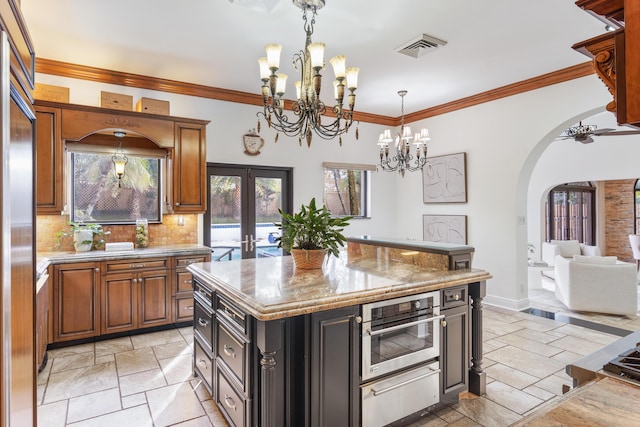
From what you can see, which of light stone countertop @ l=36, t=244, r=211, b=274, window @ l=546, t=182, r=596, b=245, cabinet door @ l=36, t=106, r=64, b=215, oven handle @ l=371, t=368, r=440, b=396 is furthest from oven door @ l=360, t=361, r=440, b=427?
window @ l=546, t=182, r=596, b=245

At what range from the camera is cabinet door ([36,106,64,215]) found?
3.61 meters

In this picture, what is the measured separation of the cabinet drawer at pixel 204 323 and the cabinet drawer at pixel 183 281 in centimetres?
147

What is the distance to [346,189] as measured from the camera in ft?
20.4

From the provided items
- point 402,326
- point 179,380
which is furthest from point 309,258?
point 179,380

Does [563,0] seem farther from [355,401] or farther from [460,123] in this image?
[355,401]

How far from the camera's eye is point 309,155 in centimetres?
568

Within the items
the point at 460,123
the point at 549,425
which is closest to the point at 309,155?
the point at 460,123

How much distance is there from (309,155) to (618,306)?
469 centimetres

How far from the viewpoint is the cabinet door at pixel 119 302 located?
3.82m

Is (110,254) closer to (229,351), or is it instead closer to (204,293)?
(204,293)

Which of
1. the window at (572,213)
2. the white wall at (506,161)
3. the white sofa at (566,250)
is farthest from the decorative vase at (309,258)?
the window at (572,213)

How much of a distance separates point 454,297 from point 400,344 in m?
0.55

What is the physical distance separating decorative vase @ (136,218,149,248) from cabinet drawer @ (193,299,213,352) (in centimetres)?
197

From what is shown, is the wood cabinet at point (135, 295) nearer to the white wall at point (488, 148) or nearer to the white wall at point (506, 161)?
the white wall at point (488, 148)
